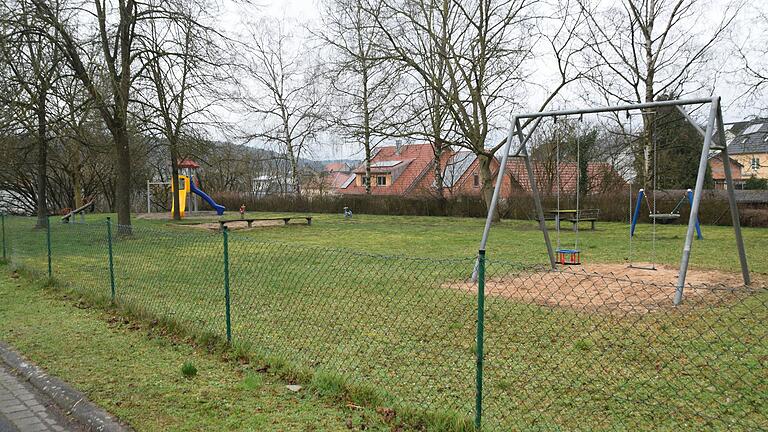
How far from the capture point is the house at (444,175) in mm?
25984

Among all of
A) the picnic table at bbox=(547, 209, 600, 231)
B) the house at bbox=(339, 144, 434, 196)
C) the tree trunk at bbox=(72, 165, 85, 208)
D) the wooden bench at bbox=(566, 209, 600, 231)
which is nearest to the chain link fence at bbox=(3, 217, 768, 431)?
the picnic table at bbox=(547, 209, 600, 231)

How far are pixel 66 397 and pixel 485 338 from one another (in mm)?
3335

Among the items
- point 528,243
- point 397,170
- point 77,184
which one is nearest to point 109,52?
point 528,243

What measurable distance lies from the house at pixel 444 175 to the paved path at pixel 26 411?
22.1m

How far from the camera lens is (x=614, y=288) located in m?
7.68

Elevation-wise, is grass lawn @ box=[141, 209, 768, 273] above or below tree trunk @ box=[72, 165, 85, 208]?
below

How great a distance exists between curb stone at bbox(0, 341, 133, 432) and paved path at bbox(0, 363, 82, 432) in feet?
0.16

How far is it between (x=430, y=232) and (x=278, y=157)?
20.5 meters

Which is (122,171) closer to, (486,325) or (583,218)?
(486,325)

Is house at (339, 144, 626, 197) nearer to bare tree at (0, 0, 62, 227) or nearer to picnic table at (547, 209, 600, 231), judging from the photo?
picnic table at (547, 209, 600, 231)

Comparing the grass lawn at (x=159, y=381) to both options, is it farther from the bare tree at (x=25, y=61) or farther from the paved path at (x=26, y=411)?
the bare tree at (x=25, y=61)

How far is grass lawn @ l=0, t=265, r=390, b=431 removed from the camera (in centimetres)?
356

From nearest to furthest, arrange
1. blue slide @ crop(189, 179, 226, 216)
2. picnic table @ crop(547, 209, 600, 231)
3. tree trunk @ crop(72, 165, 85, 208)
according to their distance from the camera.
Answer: picnic table @ crop(547, 209, 600, 231)
blue slide @ crop(189, 179, 226, 216)
tree trunk @ crop(72, 165, 85, 208)

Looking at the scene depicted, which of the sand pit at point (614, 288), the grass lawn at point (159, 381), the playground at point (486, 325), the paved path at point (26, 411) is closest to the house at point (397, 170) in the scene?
the playground at point (486, 325)
